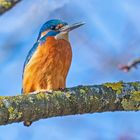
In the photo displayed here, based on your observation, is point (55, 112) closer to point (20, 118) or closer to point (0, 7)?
point (20, 118)

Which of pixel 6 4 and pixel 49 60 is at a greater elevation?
pixel 6 4

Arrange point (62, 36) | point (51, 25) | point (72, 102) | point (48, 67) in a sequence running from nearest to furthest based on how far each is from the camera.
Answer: point (72, 102), point (48, 67), point (62, 36), point (51, 25)

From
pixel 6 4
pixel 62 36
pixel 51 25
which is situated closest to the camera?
pixel 6 4

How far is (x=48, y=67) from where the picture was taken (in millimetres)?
3500

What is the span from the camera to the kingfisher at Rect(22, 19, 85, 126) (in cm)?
343

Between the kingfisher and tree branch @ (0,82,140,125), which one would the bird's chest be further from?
tree branch @ (0,82,140,125)

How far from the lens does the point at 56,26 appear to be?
4008 millimetres

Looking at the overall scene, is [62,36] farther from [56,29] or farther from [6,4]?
[6,4]

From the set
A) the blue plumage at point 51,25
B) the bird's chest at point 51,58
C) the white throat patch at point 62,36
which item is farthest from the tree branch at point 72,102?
the blue plumage at point 51,25

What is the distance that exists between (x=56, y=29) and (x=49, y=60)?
52cm

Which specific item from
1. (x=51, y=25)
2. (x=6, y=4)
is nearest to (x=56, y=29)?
(x=51, y=25)

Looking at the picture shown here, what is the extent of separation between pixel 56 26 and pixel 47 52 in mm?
461

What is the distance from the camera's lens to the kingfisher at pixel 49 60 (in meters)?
3.43

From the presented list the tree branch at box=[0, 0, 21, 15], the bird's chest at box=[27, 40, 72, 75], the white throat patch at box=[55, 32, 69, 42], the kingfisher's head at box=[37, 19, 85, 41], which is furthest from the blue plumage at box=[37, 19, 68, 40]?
the tree branch at box=[0, 0, 21, 15]
